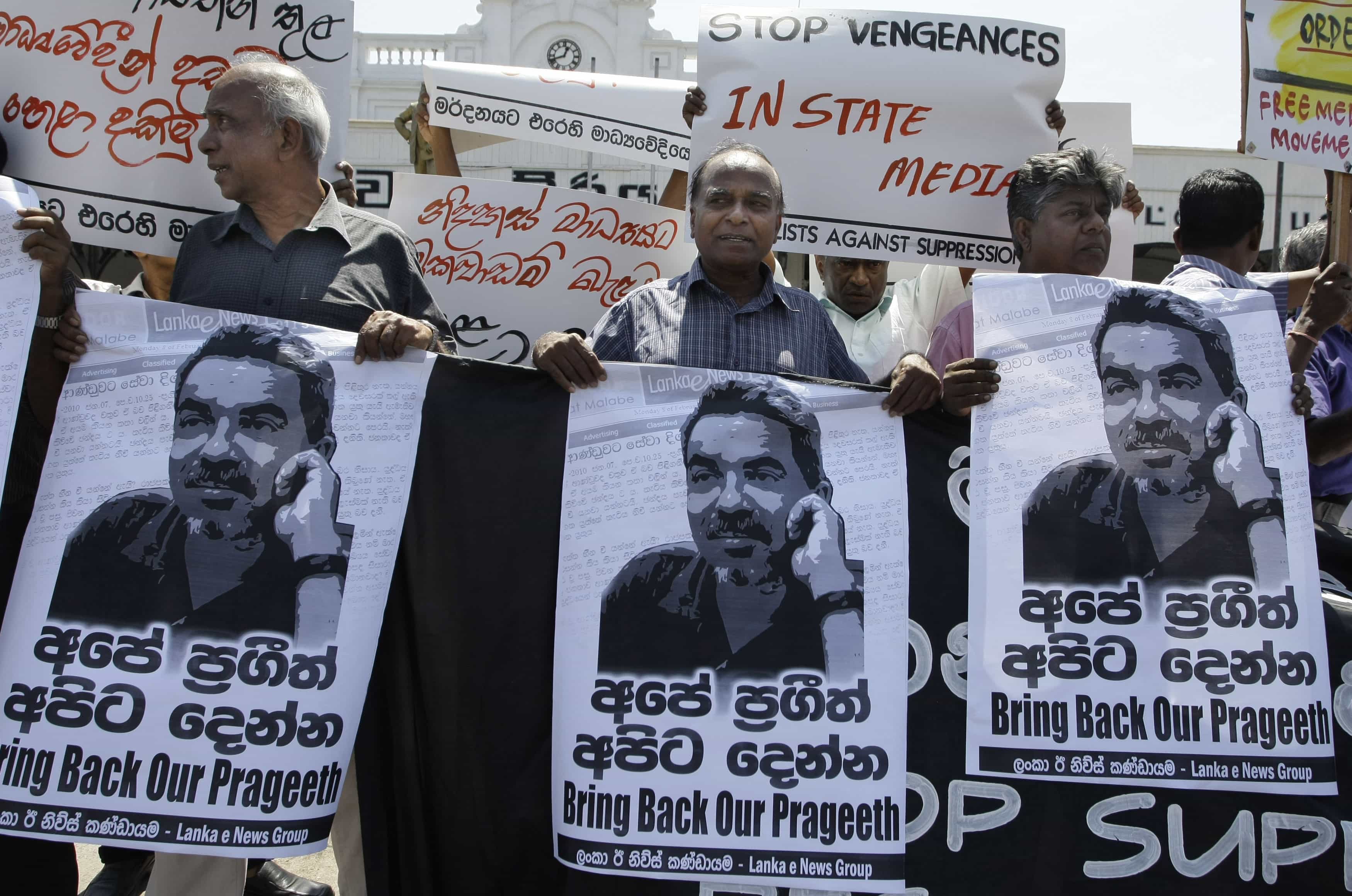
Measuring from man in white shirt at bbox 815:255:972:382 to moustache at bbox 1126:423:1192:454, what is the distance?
143cm

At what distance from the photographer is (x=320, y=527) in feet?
8.15

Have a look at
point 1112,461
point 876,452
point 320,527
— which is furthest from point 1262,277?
point 320,527

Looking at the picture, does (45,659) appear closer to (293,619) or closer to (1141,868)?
(293,619)

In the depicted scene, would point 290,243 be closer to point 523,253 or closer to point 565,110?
point 523,253

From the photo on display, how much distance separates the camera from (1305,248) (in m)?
3.94

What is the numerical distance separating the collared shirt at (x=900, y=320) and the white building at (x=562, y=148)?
397 centimetres

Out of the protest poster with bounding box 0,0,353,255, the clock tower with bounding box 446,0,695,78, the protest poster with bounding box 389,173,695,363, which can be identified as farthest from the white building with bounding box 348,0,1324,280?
the protest poster with bounding box 0,0,353,255

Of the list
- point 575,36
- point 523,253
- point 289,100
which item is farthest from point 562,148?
point 575,36

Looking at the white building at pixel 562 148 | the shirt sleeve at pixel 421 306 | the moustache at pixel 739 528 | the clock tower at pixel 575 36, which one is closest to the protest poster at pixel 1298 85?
the moustache at pixel 739 528

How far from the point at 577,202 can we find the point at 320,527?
8.36 ft

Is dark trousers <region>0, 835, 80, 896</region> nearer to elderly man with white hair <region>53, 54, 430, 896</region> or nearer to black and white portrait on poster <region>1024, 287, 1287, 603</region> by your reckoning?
elderly man with white hair <region>53, 54, 430, 896</region>

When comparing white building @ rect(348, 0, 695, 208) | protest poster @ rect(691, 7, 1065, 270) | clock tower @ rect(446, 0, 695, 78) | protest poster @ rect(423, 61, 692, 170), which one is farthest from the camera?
clock tower @ rect(446, 0, 695, 78)

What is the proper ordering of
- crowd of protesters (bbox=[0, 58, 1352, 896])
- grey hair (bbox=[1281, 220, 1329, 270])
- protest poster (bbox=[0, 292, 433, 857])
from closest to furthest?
protest poster (bbox=[0, 292, 433, 857]) → crowd of protesters (bbox=[0, 58, 1352, 896]) → grey hair (bbox=[1281, 220, 1329, 270])

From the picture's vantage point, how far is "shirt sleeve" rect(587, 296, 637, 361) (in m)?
2.79
